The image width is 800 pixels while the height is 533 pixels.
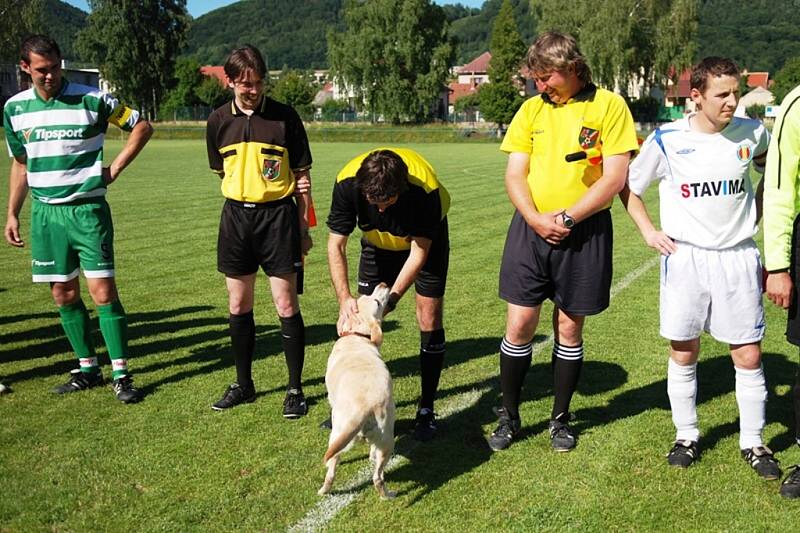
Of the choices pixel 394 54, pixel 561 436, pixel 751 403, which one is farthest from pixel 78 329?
pixel 394 54

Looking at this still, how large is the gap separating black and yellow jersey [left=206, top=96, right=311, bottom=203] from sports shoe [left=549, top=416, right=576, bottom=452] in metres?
2.26

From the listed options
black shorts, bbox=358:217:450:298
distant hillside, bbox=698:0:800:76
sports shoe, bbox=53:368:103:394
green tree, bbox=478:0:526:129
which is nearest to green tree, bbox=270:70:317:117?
green tree, bbox=478:0:526:129

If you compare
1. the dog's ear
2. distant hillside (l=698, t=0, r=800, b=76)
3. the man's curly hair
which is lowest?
the dog's ear

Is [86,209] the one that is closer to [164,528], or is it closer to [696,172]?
[164,528]

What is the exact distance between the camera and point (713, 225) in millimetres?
3809

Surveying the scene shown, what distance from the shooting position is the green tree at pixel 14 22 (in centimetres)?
5503

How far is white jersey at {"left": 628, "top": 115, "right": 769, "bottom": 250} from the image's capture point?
12.4 ft

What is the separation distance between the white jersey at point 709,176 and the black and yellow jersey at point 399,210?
1201mm

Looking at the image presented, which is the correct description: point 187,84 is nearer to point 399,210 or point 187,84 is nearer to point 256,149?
point 256,149

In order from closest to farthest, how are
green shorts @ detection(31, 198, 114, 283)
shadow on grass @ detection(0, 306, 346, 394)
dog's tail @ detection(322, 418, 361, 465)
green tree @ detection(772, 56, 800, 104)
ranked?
dog's tail @ detection(322, 418, 361, 465), green shorts @ detection(31, 198, 114, 283), shadow on grass @ detection(0, 306, 346, 394), green tree @ detection(772, 56, 800, 104)

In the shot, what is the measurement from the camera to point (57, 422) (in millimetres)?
4789

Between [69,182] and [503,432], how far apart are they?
3394mm

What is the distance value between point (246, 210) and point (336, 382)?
1597 mm

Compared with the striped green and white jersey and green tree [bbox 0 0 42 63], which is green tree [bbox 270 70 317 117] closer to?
green tree [bbox 0 0 42 63]
